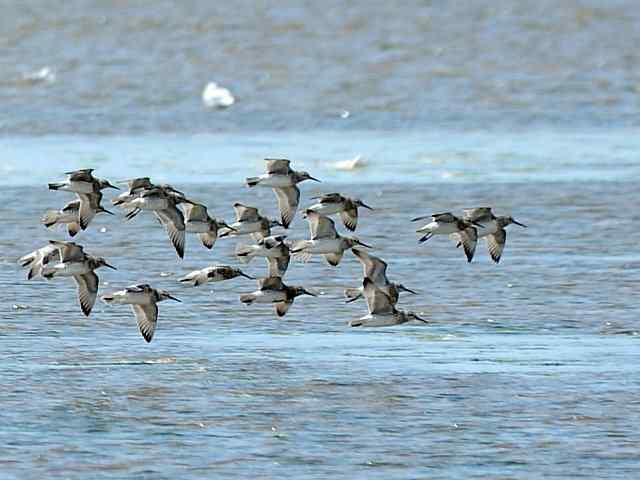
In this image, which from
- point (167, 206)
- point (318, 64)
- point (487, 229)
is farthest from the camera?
point (318, 64)

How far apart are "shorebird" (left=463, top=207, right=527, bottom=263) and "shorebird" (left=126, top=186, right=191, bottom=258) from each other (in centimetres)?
223

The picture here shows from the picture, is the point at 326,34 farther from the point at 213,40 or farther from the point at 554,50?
the point at 554,50

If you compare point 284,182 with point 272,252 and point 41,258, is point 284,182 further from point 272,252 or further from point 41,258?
point 41,258

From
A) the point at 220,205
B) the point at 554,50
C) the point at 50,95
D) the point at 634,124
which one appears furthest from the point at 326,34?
the point at 220,205

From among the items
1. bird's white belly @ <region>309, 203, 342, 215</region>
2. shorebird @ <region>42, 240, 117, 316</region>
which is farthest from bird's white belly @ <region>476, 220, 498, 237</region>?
shorebird @ <region>42, 240, 117, 316</region>

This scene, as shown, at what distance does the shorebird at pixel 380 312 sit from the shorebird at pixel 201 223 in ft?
8.14

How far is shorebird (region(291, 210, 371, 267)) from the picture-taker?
599 inches

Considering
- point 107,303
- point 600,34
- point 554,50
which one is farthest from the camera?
point 600,34

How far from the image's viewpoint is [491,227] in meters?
16.1

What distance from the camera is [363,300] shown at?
51.9 ft

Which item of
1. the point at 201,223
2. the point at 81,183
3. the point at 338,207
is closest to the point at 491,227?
the point at 338,207

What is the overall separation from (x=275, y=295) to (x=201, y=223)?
1.84 meters

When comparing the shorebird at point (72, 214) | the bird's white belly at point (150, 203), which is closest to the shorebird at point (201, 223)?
the bird's white belly at point (150, 203)

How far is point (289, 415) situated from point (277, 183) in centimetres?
487
